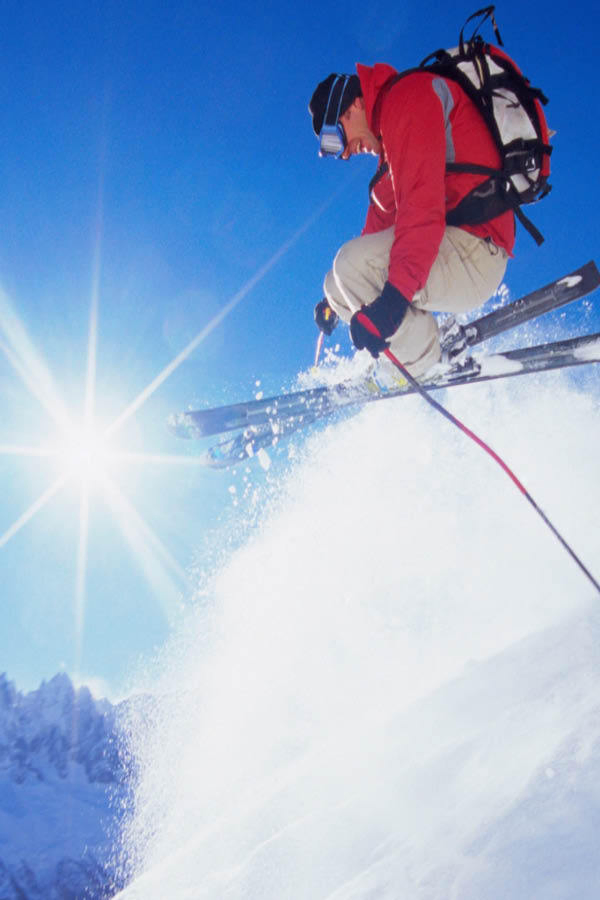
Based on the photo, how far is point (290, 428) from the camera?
4.88 meters

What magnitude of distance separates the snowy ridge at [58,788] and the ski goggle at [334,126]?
457 ft

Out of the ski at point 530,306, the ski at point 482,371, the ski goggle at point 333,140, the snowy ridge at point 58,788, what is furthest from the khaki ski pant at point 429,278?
the snowy ridge at point 58,788

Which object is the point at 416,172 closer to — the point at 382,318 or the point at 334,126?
the point at 382,318

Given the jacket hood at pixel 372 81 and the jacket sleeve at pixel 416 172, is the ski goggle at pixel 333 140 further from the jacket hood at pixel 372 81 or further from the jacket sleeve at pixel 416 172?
the jacket sleeve at pixel 416 172

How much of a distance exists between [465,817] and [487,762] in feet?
2.45

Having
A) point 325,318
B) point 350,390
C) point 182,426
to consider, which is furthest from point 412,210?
point 182,426

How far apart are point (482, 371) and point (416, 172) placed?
7.39 ft

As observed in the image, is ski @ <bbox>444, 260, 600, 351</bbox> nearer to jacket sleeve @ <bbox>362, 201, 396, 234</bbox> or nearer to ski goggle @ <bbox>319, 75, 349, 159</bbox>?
jacket sleeve @ <bbox>362, 201, 396, 234</bbox>

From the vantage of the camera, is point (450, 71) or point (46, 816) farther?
point (46, 816)

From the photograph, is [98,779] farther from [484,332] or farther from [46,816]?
[484,332]

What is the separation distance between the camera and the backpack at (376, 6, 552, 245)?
2.60 meters

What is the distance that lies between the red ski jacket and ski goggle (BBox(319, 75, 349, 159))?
196 mm

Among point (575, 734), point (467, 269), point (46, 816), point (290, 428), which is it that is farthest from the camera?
point (46, 816)

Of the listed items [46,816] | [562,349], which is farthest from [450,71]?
[46,816]
